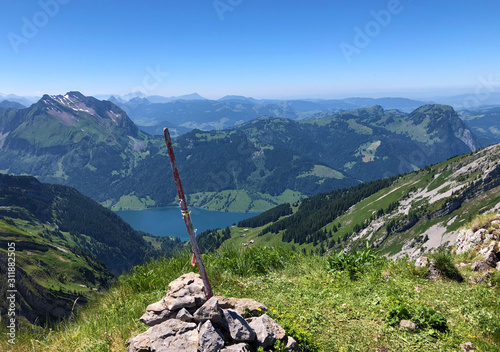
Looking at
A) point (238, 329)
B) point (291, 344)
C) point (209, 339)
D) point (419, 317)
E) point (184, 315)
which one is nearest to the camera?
point (209, 339)

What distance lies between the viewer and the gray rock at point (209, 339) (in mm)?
5820

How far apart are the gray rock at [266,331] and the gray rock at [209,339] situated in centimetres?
94

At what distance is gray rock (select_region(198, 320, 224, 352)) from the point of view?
582cm

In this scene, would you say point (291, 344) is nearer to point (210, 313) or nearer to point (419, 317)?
point (210, 313)

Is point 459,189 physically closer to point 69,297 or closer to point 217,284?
point 217,284

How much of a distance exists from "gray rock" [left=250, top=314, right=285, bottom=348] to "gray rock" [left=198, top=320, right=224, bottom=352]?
94 cm

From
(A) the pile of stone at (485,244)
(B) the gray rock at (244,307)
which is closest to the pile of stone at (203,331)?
(B) the gray rock at (244,307)

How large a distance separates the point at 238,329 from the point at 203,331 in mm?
873

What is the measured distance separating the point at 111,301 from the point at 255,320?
676 centimetres

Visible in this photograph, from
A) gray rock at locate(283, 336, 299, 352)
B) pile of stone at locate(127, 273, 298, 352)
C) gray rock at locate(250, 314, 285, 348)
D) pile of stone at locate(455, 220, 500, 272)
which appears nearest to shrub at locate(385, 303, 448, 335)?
gray rock at locate(283, 336, 299, 352)

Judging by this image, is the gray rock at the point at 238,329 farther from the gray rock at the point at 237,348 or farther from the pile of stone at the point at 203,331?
the gray rock at the point at 237,348

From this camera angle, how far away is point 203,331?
5934 millimetres

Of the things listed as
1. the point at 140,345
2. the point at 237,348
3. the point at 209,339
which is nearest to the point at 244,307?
the point at 237,348

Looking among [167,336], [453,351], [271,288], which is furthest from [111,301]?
[453,351]
